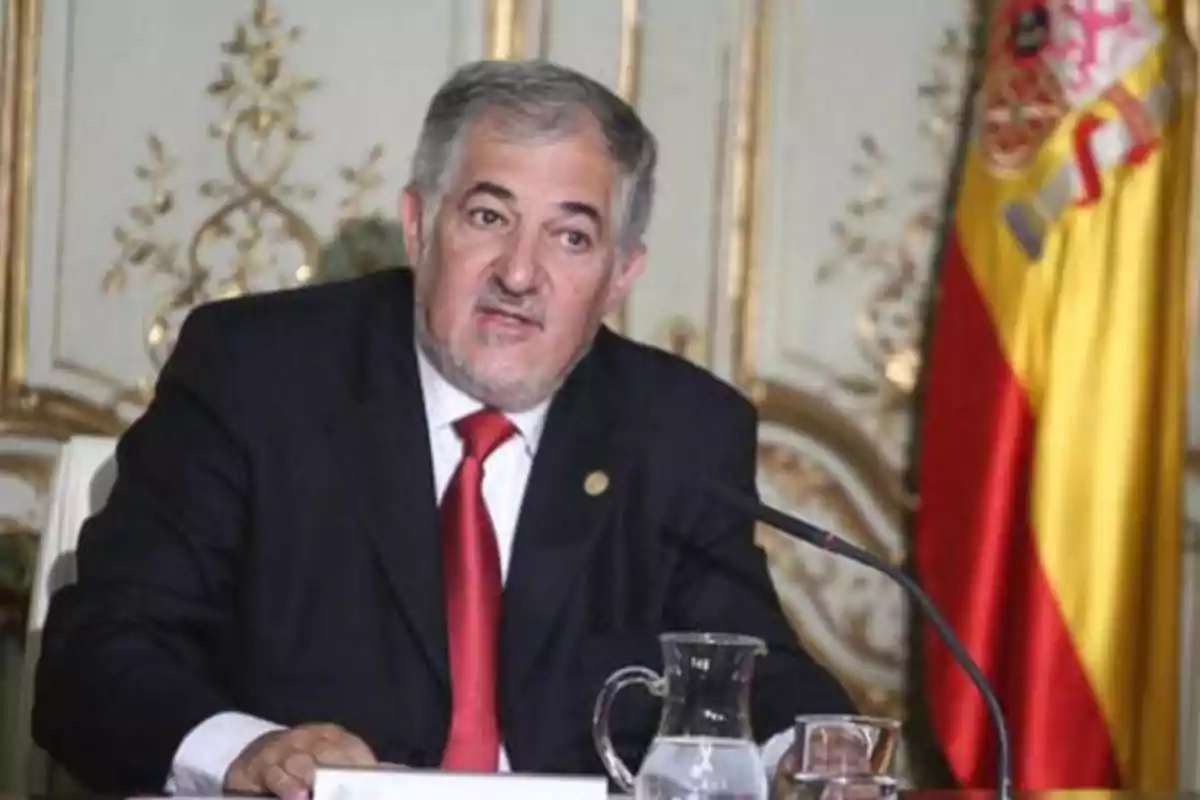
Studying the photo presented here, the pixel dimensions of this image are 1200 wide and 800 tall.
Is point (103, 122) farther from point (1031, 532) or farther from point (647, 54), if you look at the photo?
point (1031, 532)

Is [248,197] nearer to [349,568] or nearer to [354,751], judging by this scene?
[349,568]

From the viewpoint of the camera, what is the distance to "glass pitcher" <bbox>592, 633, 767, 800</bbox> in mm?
1501

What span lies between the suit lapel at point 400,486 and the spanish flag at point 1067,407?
1.14 m

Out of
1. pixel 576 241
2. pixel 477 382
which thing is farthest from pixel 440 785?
pixel 576 241

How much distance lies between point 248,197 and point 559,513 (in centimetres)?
129

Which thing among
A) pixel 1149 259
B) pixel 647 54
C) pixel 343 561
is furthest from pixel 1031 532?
pixel 343 561

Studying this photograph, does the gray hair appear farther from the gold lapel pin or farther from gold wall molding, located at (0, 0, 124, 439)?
gold wall molding, located at (0, 0, 124, 439)

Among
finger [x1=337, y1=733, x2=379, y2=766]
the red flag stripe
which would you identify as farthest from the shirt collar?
the red flag stripe

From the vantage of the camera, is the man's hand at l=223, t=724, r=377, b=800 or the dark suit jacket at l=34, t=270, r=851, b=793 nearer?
the man's hand at l=223, t=724, r=377, b=800

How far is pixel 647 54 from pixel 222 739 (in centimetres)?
183

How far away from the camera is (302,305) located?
94.4 inches

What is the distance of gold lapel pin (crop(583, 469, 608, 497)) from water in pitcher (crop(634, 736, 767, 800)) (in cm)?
82

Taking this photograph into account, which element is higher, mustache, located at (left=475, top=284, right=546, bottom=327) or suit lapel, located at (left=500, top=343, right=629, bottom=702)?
mustache, located at (left=475, top=284, right=546, bottom=327)

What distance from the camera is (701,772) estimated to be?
1499mm
